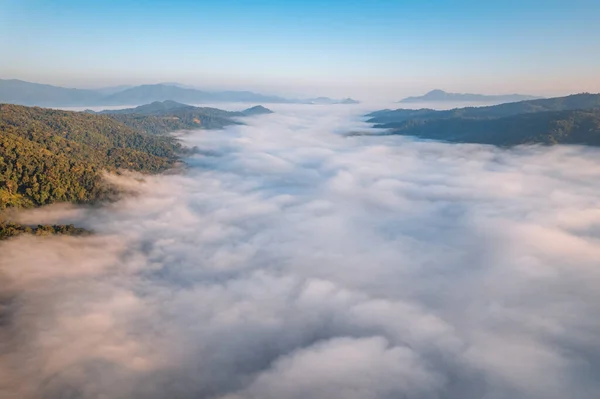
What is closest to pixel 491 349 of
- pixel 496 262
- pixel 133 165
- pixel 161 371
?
pixel 496 262

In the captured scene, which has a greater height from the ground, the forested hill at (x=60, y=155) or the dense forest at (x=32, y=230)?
the forested hill at (x=60, y=155)

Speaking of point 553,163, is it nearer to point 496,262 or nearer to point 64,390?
point 496,262

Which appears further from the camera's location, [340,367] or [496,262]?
[496,262]

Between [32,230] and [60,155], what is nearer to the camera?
[32,230]

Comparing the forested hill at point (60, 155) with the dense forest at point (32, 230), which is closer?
the dense forest at point (32, 230)

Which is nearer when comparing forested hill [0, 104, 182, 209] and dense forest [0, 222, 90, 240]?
dense forest [0, 222, 90, 240]

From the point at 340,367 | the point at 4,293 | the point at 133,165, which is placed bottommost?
the point at 340,367

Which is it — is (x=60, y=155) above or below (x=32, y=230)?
above

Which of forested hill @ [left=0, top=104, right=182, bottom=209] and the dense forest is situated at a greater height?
forested hill @ [left=0, top=104, right=182, bottom=209]
